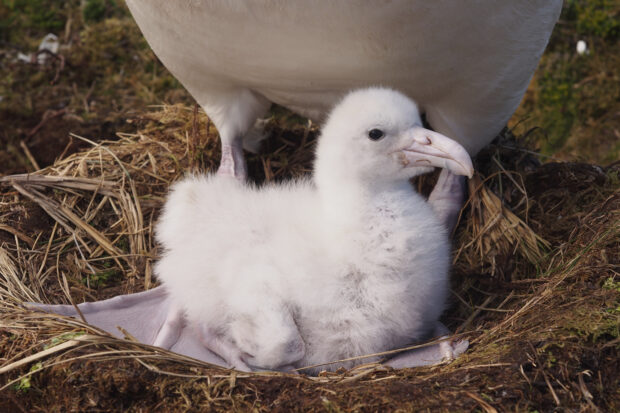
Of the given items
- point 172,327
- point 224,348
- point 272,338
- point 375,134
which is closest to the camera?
point 272,338

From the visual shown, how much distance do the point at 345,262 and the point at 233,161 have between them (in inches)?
49.7

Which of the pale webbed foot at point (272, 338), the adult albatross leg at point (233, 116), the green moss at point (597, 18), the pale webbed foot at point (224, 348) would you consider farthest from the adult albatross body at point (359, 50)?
the green moss at point (597, 18)

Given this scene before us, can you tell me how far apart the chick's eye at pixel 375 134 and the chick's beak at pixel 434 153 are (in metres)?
0.11

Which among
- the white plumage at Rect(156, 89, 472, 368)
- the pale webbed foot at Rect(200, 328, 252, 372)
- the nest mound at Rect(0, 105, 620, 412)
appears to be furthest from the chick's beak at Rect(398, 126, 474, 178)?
the pale webbed foot at Rect(200, 328, 252, 372)

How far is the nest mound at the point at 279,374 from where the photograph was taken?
2.45 m

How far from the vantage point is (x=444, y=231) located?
123 inches

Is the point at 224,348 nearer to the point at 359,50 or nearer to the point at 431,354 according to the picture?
the point at 431,354

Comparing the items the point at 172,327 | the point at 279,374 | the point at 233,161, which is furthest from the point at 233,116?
the point at 279,374

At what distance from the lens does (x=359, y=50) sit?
2967 millimetres

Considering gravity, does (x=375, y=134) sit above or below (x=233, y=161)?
above

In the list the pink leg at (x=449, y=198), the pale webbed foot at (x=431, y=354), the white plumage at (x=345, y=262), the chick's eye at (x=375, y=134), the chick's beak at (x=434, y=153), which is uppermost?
the chick's eye at (x=375, y=134)

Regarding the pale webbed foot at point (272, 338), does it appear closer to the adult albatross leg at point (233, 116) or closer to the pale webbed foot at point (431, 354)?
the pale webbed foot at point (431, 354)

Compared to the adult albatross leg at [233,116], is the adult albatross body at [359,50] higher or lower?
higher

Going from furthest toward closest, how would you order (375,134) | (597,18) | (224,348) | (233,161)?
(597,18) → (233,161) → (224,348) → (375,134)
